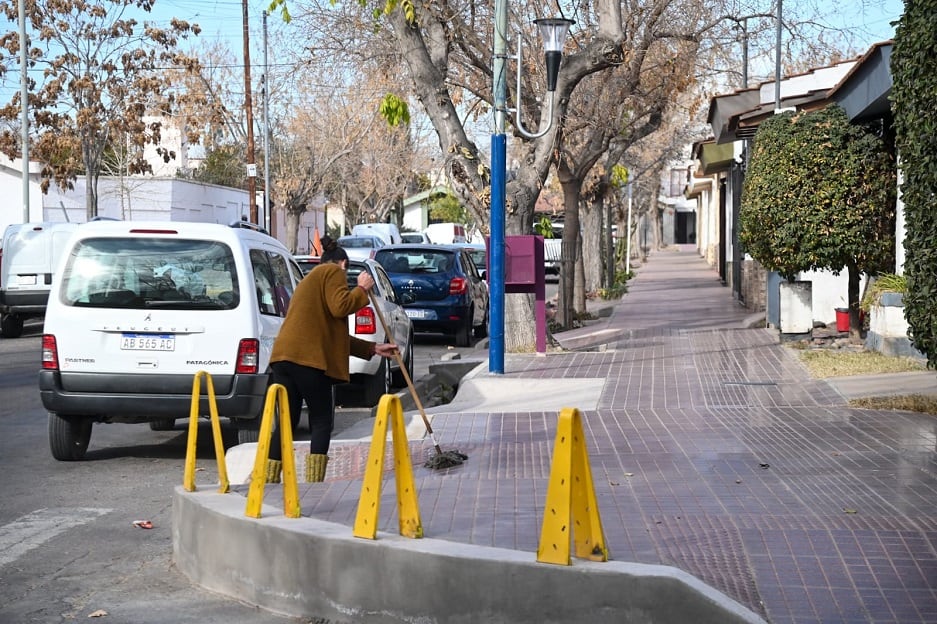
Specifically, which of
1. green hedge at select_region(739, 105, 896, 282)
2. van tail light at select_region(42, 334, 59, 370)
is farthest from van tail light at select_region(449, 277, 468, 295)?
van tail light at select_region(42, 334, 59, 370)

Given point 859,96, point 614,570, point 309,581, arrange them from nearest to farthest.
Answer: point 614,570, point 309,581, point 859,96

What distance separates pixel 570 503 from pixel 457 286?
49.9 feet

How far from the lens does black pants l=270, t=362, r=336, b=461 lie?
8.10 meters

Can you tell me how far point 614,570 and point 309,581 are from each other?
1.53m

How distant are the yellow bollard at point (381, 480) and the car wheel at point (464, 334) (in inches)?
572

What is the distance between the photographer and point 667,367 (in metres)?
15.2

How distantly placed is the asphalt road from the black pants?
3.43ft

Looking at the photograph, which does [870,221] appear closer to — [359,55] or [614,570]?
[359,55]

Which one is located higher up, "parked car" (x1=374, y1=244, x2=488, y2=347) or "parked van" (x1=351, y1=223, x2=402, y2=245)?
"parked van" (x1=351, y1=223, x2=402, y2=245)

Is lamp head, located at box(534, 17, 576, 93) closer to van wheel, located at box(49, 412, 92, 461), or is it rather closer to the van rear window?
the van rear window

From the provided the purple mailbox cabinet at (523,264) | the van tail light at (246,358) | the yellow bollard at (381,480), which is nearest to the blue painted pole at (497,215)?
the purple mailbox cabinet at (523,264)

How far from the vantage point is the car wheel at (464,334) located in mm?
20547

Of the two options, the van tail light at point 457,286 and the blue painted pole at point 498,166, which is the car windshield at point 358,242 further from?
the blue painted pole at point 498,166

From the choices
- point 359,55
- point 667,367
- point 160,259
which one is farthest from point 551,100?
point 160,259
